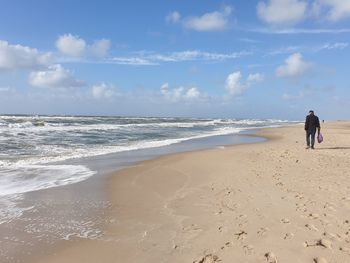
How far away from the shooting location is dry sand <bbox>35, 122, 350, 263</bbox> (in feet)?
16.1

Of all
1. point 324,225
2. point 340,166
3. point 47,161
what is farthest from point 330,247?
point 47,161

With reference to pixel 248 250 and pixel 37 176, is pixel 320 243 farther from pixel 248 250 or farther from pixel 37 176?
pixel 37 176

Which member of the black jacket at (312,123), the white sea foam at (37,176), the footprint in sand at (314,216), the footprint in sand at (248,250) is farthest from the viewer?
the black jacket at (312,123)

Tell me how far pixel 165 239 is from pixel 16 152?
1287cm

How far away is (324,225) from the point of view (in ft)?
18.7

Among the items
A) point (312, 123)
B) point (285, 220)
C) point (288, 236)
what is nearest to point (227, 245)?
point (288, 236)

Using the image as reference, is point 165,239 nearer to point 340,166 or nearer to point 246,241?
point 246,241

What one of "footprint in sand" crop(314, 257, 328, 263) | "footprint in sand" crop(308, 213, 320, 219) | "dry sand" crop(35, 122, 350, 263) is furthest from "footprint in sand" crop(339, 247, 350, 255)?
"footprint in sand" crop(308, 213, 320, 219)

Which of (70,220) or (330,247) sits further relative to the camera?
(70,220)

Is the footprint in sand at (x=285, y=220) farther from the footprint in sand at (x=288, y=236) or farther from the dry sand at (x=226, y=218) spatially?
the footprint in sand at (x=288, y=236)

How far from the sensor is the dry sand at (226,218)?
194 inches

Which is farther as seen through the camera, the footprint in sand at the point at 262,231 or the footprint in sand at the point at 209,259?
the footprint in sand at the point at 262,231

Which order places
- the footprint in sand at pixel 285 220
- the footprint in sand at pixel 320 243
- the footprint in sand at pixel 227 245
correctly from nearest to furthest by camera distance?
the footprint in sand at pixel 320 243 → the footprint in sand at pixel 227 245 → the footprint in sand at pixel 285 220

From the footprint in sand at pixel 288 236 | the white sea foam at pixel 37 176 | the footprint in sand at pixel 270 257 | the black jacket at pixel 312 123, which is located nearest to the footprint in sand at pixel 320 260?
the footprint in sand at pixel 270 257
